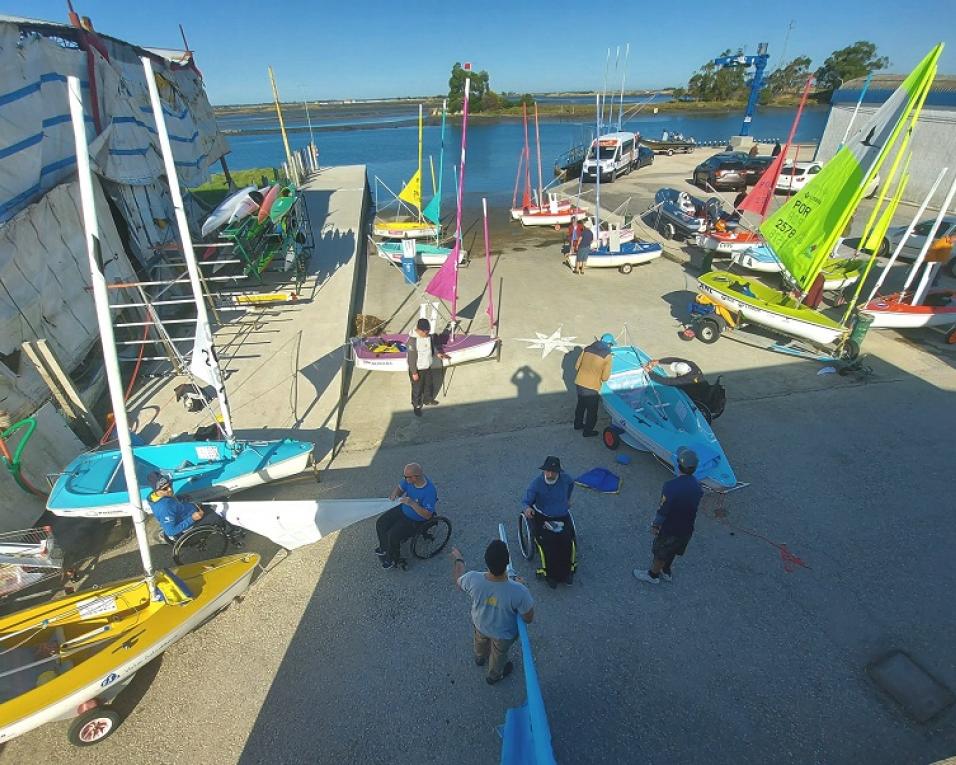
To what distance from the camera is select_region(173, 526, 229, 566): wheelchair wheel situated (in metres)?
6.13

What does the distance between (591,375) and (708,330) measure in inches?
215

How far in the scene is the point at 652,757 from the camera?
4387mm

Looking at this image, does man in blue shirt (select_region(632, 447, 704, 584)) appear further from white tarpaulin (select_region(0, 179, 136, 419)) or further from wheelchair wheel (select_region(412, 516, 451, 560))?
white tarpaulin (select_region(0, 179, 136, 419))

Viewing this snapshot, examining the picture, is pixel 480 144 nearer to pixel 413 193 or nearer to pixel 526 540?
pixel 413 193

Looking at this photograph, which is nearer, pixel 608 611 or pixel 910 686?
pixel 910 686

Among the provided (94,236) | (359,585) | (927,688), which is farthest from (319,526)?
(927,688)

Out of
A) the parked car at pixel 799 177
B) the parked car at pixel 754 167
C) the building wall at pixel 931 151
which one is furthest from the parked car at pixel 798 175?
the building wall at pixel 931 151

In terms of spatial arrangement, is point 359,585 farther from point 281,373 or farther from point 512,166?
point 512,166

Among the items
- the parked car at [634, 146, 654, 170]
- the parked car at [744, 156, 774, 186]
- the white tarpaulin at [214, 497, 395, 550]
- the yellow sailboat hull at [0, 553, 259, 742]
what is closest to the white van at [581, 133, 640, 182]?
the parked car at [634, 146, 654, 170]

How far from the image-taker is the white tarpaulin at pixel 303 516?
557cm

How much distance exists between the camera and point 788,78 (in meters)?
111

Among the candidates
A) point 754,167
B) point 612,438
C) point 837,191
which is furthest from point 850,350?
point 754,167

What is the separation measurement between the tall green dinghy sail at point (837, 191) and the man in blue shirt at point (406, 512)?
9421 mm

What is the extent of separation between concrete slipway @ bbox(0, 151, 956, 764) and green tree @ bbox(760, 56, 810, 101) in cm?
13420
